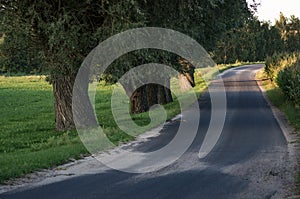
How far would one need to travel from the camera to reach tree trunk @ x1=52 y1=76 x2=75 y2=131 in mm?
16297

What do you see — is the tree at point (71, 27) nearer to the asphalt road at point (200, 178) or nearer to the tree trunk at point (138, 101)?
the asphalt road at point (200, 178)

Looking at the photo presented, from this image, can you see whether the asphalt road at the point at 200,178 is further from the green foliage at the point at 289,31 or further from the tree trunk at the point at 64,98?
the green foliage at the point at 289,31

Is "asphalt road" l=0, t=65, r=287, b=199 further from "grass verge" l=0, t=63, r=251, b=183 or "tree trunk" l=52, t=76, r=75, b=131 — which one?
"tree trunk" l=52, t=76, r=75, b=131

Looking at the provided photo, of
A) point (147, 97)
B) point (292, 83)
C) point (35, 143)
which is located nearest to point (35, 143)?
point (35, 143)

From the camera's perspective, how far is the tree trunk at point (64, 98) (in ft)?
53.5

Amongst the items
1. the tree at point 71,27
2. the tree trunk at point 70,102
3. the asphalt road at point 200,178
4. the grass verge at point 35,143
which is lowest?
the asphalt road at point 200,178

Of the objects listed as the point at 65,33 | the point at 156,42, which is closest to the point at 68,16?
the point at 65,33

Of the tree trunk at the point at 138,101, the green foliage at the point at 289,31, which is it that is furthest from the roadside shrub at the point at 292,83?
the green foliage at the point at 289,31

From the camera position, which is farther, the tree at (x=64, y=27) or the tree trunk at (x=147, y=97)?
the tree trunk at (x=147, y=97)

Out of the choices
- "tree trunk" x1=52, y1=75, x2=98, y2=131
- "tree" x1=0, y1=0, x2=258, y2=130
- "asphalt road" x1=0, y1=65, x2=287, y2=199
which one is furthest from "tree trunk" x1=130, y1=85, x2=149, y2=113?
"asphalt road" x1=0, y1=65, x2=287, y2=199

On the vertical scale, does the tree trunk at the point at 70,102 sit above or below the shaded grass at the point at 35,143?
above

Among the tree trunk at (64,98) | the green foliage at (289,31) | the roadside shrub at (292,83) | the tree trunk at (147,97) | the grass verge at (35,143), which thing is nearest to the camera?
the grass verge at (35,143)

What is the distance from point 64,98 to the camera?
16344 millimetres

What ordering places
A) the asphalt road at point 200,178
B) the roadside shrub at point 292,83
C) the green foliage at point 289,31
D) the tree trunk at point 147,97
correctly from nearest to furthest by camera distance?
the asphalt road at point 200,178, the roadside shrub at point 292,83, the tree trunk at point 147,97, the green foliage at point 289,31
